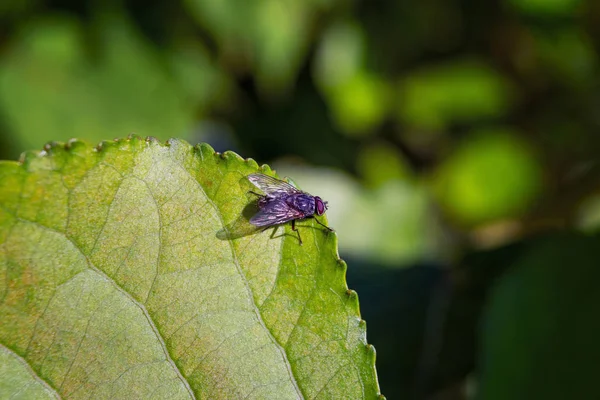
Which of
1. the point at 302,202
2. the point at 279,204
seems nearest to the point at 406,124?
the point at 302,202

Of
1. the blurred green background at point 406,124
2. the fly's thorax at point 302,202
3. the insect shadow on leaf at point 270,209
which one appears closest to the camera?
the insect shadow on leaf at point 270,209

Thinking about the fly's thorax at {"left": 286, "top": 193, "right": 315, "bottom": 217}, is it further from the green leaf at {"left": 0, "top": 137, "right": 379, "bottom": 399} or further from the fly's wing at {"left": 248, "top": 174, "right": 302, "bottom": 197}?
the green leaf at {"left": 0, "top": 137, "right": 379, "bottom": 399}

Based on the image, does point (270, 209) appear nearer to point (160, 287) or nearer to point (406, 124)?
point (160, 287)

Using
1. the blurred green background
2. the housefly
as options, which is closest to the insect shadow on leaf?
the housefly

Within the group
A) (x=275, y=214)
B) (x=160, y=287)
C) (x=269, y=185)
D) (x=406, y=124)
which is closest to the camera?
(x=160, y=287)

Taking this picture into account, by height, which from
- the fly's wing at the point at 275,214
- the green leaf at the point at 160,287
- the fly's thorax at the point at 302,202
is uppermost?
the fly's thorax at the point at 302,202

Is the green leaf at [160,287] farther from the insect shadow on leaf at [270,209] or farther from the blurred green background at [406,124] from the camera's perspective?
the blurred green background at [406,124]

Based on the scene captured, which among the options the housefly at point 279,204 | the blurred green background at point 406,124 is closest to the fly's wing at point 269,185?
the housefly at point 279,204

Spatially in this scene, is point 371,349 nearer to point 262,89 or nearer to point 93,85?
point 93,85
